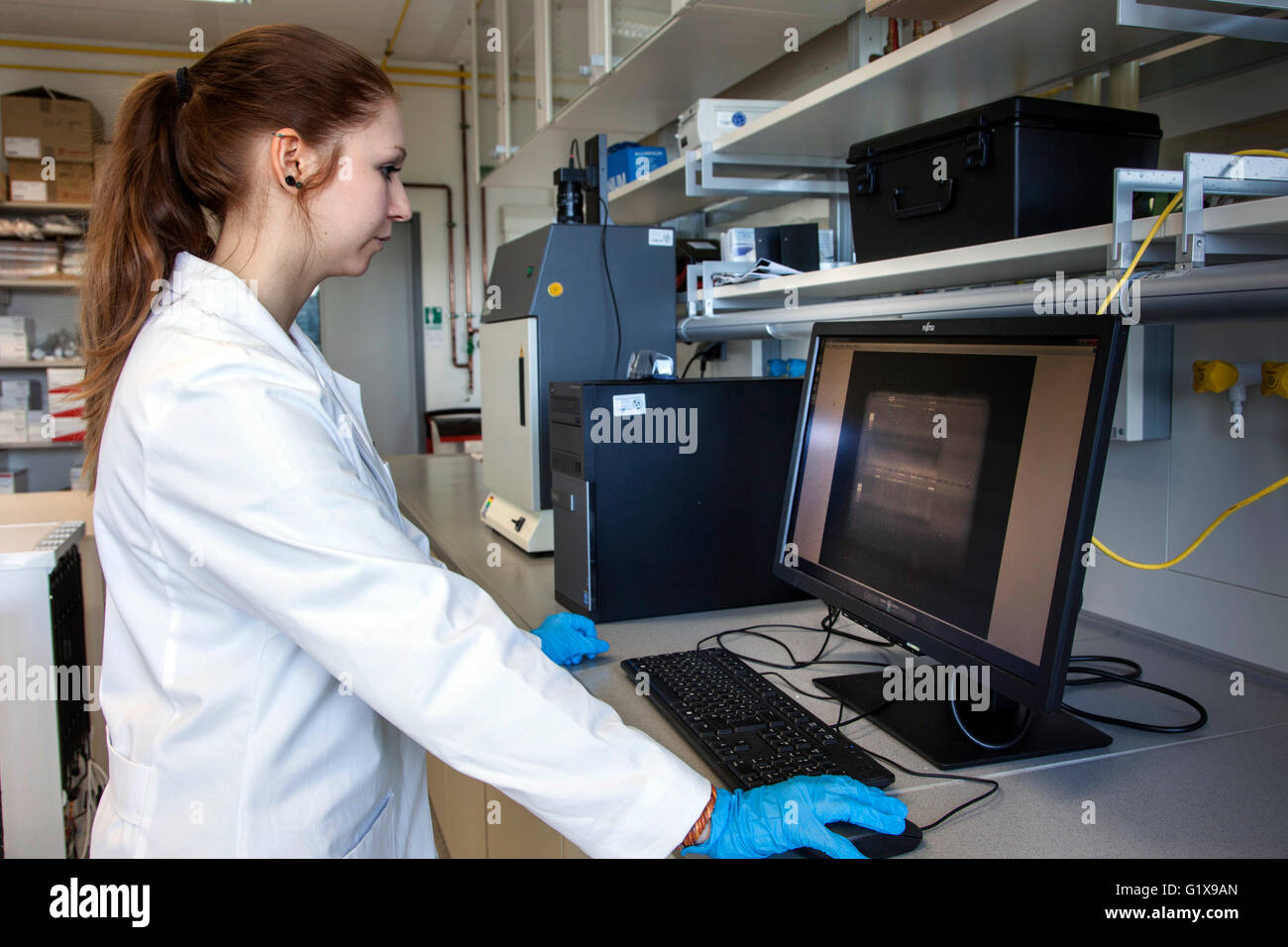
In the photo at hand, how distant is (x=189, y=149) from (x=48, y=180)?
14.9 feet

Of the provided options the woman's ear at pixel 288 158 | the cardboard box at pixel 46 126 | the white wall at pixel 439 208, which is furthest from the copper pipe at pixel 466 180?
the woman's ear at pixel 288 158

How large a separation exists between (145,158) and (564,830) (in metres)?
0.76

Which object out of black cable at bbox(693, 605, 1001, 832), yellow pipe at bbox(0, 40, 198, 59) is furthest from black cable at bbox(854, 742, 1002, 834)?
yellow pipe at bbox(0, 40, 198, 59)

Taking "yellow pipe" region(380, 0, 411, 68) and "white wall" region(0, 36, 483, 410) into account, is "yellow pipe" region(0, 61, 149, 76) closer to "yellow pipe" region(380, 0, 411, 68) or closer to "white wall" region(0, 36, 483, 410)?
"white wall" region(0, 36, 483, 410)

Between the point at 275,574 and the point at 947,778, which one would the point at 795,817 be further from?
the point at 275,574

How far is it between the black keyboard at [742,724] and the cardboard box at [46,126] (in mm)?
4700

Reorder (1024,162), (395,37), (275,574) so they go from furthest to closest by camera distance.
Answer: (395,37)
(1024,162)
(275,574)

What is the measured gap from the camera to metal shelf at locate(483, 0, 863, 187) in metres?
1.91

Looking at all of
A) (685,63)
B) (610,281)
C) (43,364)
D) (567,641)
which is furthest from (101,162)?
(43,364)

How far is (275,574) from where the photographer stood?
714mm

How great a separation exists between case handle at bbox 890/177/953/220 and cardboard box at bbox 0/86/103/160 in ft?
15.0
